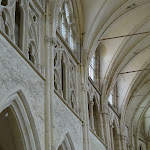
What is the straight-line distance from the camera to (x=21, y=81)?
1288 centimetres

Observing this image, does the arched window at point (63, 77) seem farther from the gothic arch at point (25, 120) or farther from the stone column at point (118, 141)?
the stone column at point (118, 141)

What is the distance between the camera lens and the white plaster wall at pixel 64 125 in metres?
15.1

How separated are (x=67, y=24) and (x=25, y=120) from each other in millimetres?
7484

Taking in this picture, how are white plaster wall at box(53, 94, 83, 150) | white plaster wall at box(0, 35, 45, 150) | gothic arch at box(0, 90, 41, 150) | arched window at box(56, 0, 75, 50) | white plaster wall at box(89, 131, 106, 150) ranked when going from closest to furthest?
white plaster wall at box(0, 35, 45, 150), gothic arch at box(0, 90, 41, 150), white plaster wall at box(53, 94, 83, 150), arched window at box(56, 0, 75, 50), white plaster wall at box(89, 131, 106, 150)

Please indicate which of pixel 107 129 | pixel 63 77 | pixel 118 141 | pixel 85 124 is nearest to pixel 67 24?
pixel 63 77

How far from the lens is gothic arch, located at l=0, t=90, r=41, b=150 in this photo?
12586 millimetres

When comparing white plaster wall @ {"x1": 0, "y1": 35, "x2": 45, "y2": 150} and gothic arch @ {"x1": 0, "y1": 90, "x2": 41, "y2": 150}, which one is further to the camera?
gothic arch @ {"x1": 0, "y1": 90, "x2": 41, "y2": 150}

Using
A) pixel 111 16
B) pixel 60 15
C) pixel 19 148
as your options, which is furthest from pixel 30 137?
pixel 111 16

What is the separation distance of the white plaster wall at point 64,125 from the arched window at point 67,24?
3.58 metres

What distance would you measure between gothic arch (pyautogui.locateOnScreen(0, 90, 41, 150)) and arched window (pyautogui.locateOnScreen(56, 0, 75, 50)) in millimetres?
6009

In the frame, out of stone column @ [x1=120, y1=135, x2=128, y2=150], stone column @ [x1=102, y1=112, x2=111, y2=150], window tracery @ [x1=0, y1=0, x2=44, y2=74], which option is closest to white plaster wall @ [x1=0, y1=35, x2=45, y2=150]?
window tracery @ [x1=0, y1=0, x2=44, y2=74]

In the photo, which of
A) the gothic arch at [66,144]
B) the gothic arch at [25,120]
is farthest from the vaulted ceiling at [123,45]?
the gothic arch at [25,120]

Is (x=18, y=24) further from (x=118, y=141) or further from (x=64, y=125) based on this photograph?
(x=118, y=141)

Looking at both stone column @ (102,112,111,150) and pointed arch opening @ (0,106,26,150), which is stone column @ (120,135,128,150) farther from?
pointed arch opening @ (0,106,26,150)
